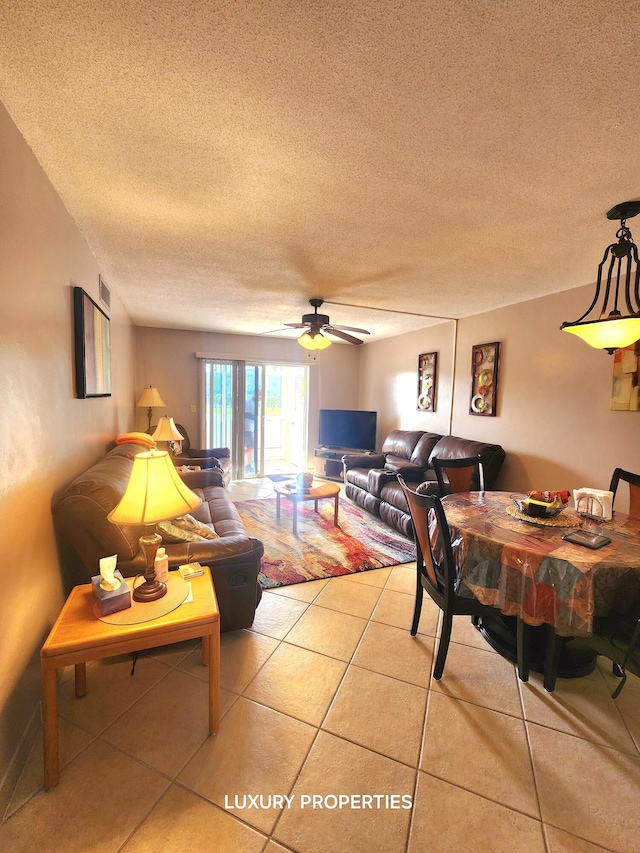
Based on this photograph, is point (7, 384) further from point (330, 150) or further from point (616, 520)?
point (616, 520)

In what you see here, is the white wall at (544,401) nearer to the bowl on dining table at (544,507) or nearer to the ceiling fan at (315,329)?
the bowl on dining table at (544,507)

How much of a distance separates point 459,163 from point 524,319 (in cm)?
262

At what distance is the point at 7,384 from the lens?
1.27 meters

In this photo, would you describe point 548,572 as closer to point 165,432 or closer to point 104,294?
point 104,294

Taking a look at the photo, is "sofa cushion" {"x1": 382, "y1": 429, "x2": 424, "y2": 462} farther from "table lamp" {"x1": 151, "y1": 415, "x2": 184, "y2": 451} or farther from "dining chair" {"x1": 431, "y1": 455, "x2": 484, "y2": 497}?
"table lamp" {"x1": 151, "y1": 415, "x2": 184, "y2": 451}

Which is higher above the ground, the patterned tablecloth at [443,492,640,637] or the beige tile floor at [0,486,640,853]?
the patterned tablecloth at [443,492,640,637]

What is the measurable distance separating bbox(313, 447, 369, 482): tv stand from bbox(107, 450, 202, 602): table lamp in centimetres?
435

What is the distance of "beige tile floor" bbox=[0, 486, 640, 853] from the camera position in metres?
1.19

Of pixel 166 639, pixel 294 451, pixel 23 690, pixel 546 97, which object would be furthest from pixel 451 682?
pixel 294 451

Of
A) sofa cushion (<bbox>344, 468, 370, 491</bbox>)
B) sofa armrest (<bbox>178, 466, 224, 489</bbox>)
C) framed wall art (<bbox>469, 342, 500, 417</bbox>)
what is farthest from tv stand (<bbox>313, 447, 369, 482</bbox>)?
sofa armrest (<bbox>178, 466, 224, 489</bbox>)

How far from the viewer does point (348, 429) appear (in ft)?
19.7

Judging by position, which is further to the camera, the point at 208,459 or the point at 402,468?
the point at 208,459

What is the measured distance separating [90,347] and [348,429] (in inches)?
166

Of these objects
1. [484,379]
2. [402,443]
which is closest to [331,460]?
[402,443]
